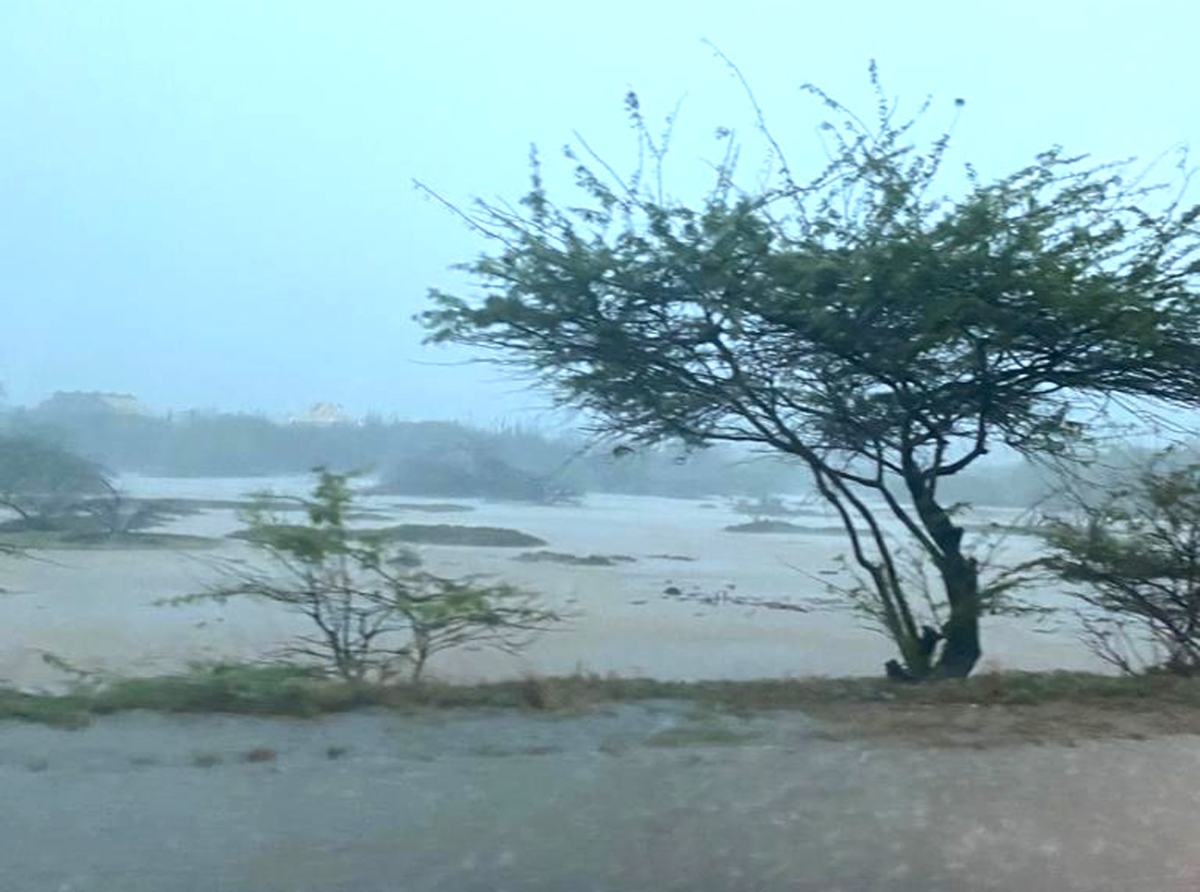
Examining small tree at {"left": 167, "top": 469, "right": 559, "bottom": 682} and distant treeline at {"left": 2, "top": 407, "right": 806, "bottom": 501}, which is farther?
distant treeline at {"left": 2, "top": 407, "right": 806, "bottom": 501}

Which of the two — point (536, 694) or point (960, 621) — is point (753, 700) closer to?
point (536, 694)

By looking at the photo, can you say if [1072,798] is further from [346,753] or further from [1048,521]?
[1048,521]

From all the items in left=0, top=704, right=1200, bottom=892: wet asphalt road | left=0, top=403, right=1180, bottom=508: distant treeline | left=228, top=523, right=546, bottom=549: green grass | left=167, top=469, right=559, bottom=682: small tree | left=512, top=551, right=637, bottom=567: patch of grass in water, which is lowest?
left=0, top=704, right=1200, bottom=892: wet asphalt road

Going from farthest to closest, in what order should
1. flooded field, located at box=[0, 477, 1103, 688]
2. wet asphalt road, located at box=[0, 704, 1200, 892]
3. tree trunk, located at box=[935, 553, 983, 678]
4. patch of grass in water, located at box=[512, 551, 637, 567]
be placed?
1. patch of grass in water, located at box=[512, 551, 637, 567]
2. tree trunk, located at box=[935, 553, 983, 678]
3. flooded field, located at box=[0, 477, 1103, 688]
4. wet asphalt road, located at box=[0, 704, 1200, 892]

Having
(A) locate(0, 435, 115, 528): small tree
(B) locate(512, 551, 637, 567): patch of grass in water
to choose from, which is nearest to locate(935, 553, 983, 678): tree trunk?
(B) locate(512, 551, 637, 567): patch of grass in water

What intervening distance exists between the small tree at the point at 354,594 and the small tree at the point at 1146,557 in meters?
4.51

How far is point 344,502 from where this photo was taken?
40.5ft

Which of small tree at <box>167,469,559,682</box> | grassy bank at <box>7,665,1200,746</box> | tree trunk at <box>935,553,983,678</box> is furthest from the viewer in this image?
tree trunk at <box>935,553,983,678</box>

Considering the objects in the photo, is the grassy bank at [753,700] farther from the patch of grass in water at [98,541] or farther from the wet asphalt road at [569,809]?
the patch of grass in water at [98,541]

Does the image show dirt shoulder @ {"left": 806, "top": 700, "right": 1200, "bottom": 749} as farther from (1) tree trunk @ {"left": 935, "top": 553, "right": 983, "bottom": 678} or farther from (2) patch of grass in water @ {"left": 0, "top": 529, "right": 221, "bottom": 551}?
(2) patch of grass in water @ {"left": 0, "top": 529, "right": 221, "bottom": 551}

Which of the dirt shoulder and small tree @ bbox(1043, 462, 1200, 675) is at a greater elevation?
small tree @ bbox(1043, 462, 1200, 675)

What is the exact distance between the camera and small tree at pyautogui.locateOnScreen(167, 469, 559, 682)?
1209 cm

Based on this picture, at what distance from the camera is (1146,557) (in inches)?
520

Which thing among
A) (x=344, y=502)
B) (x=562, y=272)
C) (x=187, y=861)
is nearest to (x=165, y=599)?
(x=344, y=502)
